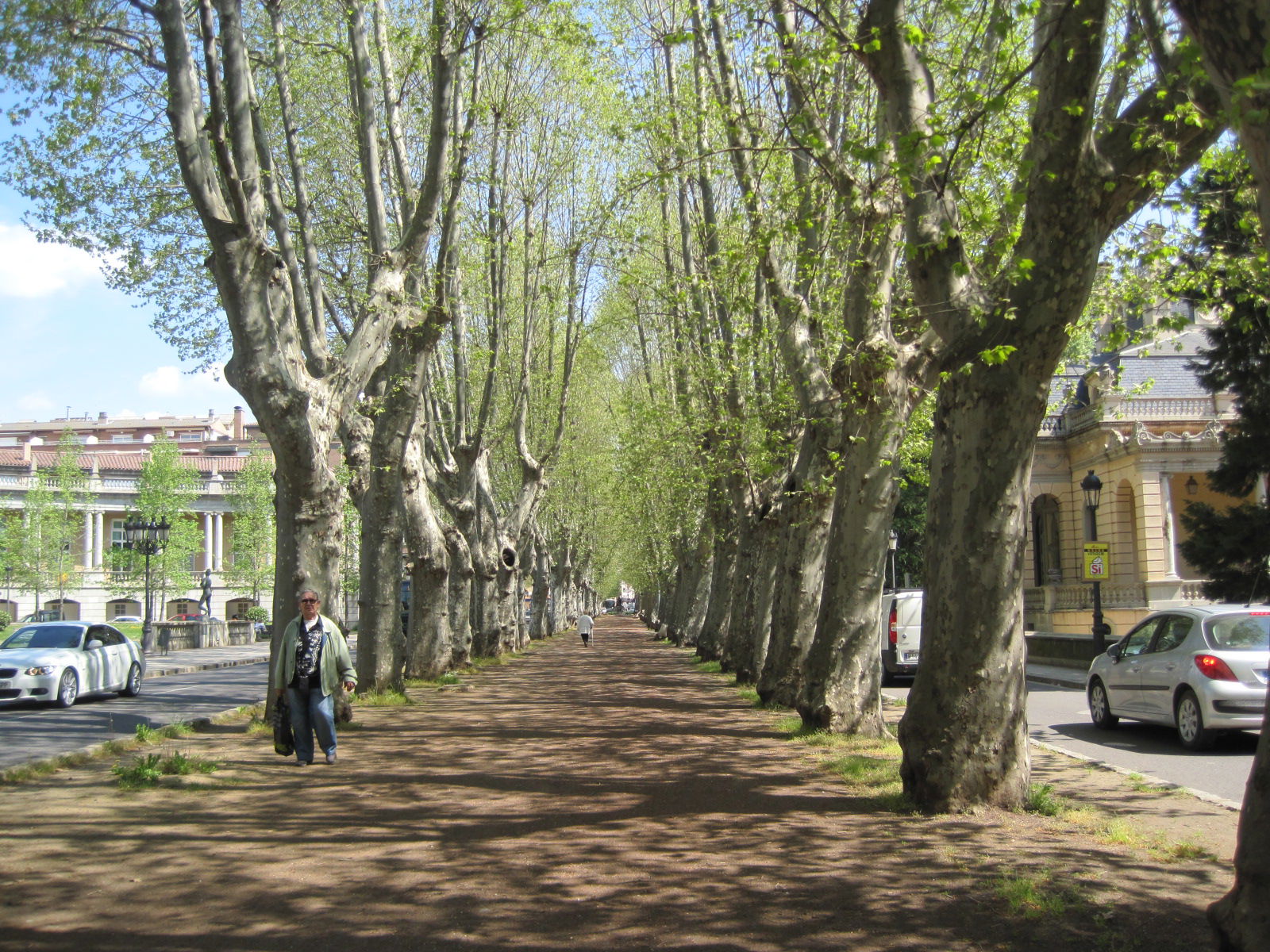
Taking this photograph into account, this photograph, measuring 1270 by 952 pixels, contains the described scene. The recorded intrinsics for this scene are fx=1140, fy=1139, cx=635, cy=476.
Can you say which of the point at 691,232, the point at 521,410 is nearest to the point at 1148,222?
the point at 691,232

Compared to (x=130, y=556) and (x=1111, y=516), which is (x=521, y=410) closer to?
(x=1111, y=516)

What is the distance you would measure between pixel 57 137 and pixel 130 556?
168 feet

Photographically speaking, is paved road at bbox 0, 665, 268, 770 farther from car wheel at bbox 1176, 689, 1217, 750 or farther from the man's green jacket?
car wheel at bbox 1176, 689, 1217, 750

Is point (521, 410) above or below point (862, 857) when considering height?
above

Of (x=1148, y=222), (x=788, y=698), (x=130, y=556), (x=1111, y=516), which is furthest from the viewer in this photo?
(x=130, y=556)

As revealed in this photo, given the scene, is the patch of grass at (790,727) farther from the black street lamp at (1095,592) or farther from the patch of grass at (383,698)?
the black street lamp at (1095,592)

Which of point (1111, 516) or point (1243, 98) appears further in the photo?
point (1111, 516)

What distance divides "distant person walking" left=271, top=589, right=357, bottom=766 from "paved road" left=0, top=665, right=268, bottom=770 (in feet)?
9.00

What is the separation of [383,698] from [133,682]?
Answer: 23.6 ft

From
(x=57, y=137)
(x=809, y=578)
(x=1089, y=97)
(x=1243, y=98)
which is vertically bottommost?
(x=809, y=578)

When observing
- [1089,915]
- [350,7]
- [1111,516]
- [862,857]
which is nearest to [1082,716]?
[862,857]

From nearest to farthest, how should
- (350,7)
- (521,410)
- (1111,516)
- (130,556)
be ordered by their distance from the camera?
(350,7) → (521,410) → (1111,516) → (130,556)

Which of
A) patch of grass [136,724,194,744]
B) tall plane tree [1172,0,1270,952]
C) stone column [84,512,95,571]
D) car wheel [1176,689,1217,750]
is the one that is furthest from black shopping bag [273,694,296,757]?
stone column [84,512,95,571]

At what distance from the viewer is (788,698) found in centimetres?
1580
